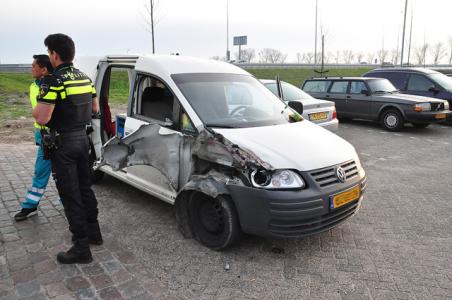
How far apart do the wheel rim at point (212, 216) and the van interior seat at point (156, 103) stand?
111 centimetres

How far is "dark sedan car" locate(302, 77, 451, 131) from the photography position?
10469 millimetres

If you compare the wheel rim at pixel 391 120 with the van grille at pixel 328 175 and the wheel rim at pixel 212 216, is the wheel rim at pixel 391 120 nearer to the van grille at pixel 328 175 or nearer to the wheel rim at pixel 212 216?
the van grille at pixel 328 175

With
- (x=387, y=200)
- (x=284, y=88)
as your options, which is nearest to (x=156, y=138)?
(x=387, y=200)

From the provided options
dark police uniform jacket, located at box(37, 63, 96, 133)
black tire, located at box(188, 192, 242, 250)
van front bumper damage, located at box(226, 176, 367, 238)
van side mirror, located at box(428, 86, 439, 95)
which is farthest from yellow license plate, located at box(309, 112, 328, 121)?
dark police uniform jacket, located at box(37, 63, 96, 133)

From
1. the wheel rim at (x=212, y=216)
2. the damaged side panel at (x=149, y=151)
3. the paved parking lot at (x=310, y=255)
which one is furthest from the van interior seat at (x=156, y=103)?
the paved parking lot at (x=310, y=255)

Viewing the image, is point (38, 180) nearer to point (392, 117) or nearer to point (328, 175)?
point (328, 175)

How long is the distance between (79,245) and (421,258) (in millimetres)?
3294

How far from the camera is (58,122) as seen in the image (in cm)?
336

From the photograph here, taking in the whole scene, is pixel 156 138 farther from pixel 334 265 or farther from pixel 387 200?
pixel 387 200

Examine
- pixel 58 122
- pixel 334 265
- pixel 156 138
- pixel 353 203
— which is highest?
pixel 58 122

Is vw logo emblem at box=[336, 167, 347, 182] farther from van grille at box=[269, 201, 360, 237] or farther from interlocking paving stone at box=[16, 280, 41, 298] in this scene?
interlocking paving stone at box=[16, 280, 41, 298]

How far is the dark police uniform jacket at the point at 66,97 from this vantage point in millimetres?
3180

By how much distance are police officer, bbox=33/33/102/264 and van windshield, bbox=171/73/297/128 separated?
113 cm


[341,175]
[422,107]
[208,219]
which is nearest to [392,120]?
[422,107]
